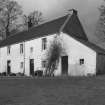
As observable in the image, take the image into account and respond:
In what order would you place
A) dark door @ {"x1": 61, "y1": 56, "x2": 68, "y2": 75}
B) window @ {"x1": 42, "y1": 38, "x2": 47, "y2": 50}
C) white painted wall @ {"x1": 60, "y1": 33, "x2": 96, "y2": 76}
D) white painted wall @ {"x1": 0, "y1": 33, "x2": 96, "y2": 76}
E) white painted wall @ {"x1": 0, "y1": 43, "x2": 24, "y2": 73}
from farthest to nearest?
white painted wall @ {"x1": 0, "y1": 43, "x2": 24, "y2": 73}, window @ {"x1": 42, "y1": 38, "x2": 47, "y2": 50}, dark door @ {"x1": 61, "y1": 56, "x2": 68, "y2": 75}, white painted wall @ {"x1": 0, "y1": 33, "x2": 96, "y2": 76}, white painted wall @ {"x1": 60, "y1": 33, "x2": 96, "y2": 76}

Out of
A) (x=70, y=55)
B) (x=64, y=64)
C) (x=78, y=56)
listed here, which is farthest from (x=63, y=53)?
(x=78, y=56)

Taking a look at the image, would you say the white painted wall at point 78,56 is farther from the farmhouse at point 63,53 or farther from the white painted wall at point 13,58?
the white painted wall at point 13,58

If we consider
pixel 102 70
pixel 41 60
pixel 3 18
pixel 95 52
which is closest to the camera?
pixel 95 52

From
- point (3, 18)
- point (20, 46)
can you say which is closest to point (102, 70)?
point (20, 46)

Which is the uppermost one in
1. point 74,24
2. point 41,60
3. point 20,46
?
point 74,24

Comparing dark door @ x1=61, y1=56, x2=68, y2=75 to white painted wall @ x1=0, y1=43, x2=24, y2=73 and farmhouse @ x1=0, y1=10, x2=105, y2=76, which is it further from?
white painted wall @ x1=0, y1=43, x2=24, y2=73

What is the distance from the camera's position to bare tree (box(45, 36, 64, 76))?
97.7ft

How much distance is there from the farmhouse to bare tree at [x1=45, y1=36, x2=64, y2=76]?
0.45 m

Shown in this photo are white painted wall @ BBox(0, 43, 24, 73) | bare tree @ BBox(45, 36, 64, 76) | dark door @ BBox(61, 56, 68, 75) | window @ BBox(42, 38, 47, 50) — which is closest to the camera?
dark door @ BBox(61, 56, 68, 75)

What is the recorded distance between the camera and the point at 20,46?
126ft

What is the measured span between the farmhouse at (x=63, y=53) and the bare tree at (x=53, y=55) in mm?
449

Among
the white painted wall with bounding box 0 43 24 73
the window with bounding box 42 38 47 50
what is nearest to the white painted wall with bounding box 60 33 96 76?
the window with bounding box 42 38 47 50

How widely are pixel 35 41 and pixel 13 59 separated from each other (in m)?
8.14

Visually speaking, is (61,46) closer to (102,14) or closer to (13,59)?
(102,14)
